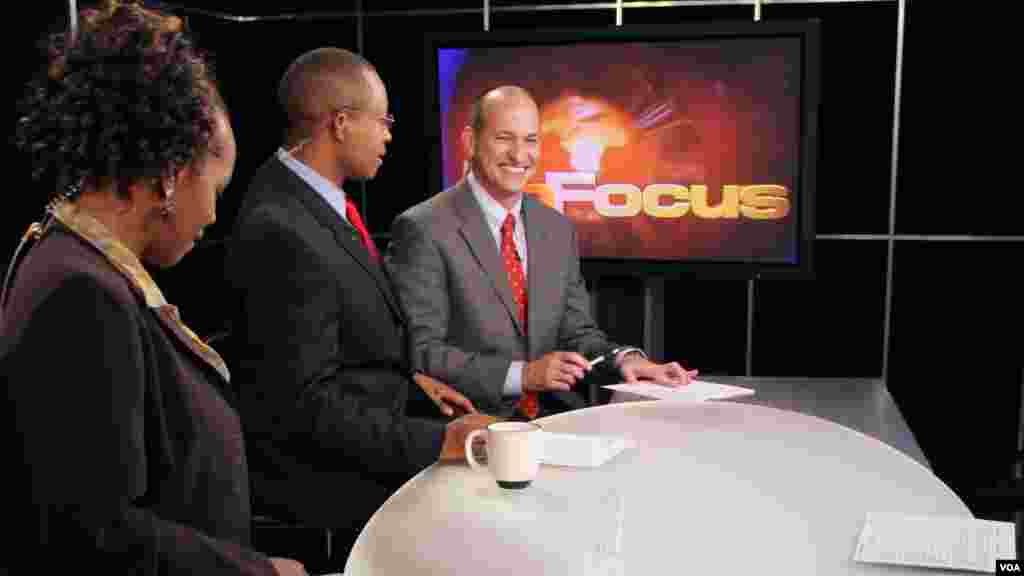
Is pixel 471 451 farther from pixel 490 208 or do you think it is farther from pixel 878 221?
pixel 878 221

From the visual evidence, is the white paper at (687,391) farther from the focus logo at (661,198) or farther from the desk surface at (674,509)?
the focus logo at (661,198)

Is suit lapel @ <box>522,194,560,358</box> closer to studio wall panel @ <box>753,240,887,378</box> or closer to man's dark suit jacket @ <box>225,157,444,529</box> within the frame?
man's dark suit jacket @ <box>225,157,444,529</box>

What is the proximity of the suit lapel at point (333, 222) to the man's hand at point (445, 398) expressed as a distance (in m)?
0.36

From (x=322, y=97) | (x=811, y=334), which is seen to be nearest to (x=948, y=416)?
(x=811, y=334)

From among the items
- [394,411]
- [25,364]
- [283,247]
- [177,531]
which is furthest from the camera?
[394,411]

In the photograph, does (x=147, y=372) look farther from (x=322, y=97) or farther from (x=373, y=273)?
(x=322, y=97)

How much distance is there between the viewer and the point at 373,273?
2.37 m

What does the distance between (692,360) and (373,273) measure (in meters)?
2.33

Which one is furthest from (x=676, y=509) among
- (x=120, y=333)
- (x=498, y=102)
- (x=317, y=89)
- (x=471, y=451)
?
(x=498, y=102)

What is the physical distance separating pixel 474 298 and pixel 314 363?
1.04 m

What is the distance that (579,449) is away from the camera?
188cm

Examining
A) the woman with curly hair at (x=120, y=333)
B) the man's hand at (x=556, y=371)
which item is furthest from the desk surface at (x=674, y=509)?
the man's hand at (x=556, y=371)

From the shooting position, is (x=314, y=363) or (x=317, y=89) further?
(x=317, y=89)

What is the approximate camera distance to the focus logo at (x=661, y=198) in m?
3.84
